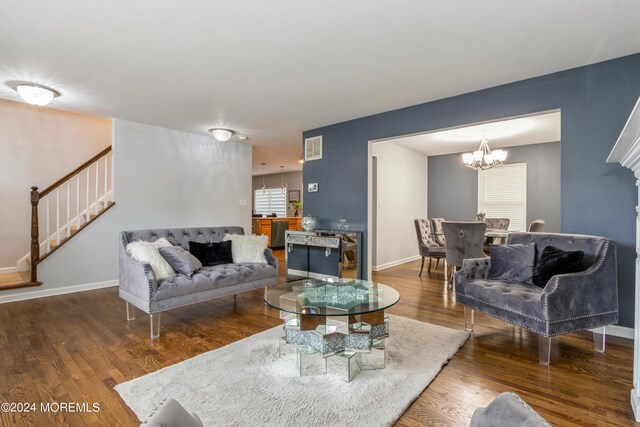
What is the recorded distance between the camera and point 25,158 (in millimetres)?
4953

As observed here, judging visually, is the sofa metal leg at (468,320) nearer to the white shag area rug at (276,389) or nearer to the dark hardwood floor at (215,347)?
the dark hardwood floor at (215,347)

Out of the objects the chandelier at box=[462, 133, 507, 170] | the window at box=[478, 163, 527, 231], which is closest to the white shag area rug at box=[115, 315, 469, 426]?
the chandelier at box=[462, 133, 507, 170]

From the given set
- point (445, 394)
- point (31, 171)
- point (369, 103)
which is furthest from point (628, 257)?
point (31, 171)

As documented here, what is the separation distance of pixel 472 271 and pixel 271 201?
9002 millimetres

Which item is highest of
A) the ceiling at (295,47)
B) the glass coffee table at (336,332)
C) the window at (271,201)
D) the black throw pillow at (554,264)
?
the ceiling at (295,47)

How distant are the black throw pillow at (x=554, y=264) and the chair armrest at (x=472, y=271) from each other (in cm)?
39

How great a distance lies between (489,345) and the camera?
8.64 ft

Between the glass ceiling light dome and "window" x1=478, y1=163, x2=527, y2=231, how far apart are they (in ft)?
24.1

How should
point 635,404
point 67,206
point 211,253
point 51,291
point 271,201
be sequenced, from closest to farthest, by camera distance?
point 635,404 < point 211,253 < point 51,291 < point 67,206 < point 271,201

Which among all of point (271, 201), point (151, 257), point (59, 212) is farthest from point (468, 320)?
point (271, 201)

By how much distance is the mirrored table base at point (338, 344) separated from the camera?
83.8 inches

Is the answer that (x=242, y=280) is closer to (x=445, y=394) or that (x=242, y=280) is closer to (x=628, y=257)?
(x=445, y=394)

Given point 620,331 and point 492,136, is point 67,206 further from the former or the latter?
point 492,136

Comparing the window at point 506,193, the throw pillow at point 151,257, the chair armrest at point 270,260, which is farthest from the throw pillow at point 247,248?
the window at point 506,193
